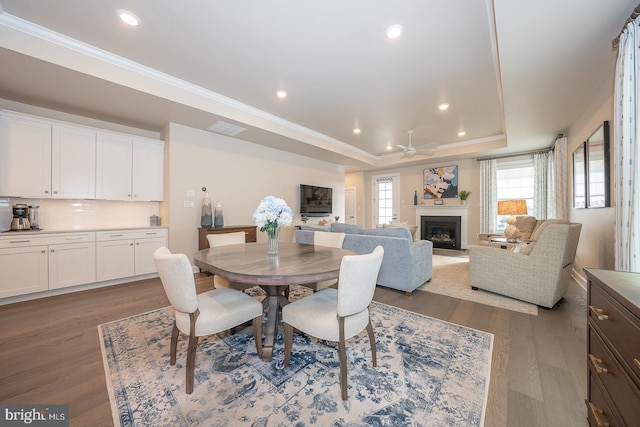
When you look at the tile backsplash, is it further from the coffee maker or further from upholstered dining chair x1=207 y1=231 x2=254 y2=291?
upholstered dining chair x1=207 y1=231 x2=254 y2=291

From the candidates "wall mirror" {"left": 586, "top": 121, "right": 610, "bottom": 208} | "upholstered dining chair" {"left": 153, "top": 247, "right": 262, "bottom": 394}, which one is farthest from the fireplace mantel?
"upholstered dining chair" {"left": 153, "top": 247, "right": 262, "bottom": 394}

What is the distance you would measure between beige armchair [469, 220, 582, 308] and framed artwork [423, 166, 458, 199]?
4365mm

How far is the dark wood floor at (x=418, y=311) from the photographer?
1.39 meters

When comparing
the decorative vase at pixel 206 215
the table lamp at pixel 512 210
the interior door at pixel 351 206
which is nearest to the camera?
the decorative vase at pixel 206 215

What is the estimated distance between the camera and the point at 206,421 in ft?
4.24

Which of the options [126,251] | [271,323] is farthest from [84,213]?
[271,323]

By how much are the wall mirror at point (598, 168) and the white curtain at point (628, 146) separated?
4.40 feet

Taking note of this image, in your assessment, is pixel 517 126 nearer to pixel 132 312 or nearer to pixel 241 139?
pixel 241 139

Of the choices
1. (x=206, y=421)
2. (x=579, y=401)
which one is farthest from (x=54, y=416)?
(x=579, y=401)

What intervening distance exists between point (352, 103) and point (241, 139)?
2.40 meters

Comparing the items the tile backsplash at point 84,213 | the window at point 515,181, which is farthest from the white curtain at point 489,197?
the tile backsplash at point 84,213

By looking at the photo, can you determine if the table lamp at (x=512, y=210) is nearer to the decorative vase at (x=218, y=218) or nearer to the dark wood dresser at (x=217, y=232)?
the dark wood dresser at (x=217, y=232)

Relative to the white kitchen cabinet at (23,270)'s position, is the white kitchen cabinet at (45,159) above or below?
above

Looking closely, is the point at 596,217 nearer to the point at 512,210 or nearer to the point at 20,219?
the point at 512,210
